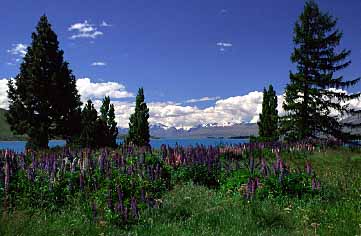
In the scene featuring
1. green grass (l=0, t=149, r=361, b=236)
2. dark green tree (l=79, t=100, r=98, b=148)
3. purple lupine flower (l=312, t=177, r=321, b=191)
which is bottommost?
green grass (l=0, t=149, r=361, b=236)

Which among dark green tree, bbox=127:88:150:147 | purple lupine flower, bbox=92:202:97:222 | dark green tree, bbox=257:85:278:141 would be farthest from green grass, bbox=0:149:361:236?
dark green tree, bbox=257:85:278:141

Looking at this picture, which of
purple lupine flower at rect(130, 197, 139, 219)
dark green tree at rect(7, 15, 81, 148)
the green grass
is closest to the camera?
the green grass

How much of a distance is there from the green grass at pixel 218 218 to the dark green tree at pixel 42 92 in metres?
21.1

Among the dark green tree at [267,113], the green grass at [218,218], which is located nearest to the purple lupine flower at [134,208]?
the green grass at [218,218]

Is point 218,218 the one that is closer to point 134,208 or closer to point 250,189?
point 250,189

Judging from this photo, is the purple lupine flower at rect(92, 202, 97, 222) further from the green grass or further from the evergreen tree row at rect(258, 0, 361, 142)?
the evergreen tree row at rect(258, 0, 361, 142)

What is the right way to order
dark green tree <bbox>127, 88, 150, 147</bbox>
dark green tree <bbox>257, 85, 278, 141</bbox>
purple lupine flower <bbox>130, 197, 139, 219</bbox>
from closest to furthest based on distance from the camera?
purple lupine flower <bbox>130, 197, 139, 219</bbox>
dark green tree <bbox>127, 88, 150, 147</bbox>
dark green tree <bbox>257, 85, 278, 141</bbox>

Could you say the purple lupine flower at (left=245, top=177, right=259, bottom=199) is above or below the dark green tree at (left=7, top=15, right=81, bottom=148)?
below

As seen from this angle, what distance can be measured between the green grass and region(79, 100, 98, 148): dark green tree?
792 inches

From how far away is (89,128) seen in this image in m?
31.0

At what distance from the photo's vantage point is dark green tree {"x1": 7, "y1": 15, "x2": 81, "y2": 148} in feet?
97.3

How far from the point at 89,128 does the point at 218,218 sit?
2343 centimetres

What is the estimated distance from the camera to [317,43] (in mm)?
30609

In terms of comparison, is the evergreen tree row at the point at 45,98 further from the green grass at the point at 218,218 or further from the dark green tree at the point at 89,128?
the green grass at the point at 218,218
